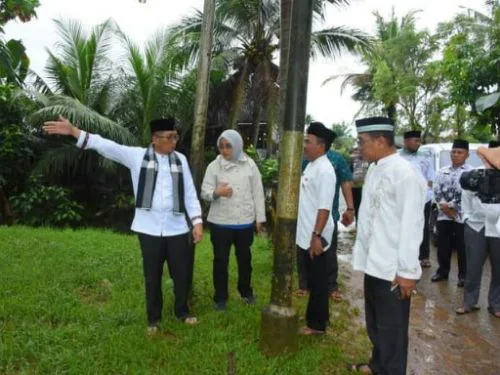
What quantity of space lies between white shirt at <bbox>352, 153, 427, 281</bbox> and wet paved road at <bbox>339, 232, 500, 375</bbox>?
1.16 m

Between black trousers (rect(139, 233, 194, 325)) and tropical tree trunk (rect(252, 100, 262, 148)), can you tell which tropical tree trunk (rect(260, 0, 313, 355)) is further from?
tropical tree trunk (rect(252, 100, 262, 148))

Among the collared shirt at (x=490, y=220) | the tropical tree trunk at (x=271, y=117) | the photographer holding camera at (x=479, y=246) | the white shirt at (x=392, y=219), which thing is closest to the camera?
the white shirt at (x=392, y=219)

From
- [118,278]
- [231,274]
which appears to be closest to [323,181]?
[231,274]

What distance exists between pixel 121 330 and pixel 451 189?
13.9ft

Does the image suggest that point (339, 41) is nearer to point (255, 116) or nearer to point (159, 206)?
point (255, 116)

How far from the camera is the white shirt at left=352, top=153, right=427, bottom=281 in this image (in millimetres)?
2924

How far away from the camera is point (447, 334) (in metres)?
4.50

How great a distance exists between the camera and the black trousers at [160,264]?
12.9ft

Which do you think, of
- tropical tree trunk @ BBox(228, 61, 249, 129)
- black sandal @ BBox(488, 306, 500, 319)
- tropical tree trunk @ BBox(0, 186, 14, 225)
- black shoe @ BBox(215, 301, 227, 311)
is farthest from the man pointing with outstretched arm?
tropical tree trunk @ BBox(228, 61, 249, 129)

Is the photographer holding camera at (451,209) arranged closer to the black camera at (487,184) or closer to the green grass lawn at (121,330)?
the green grass lawn at (121,330)

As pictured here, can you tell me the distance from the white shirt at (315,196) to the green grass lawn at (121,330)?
0.87 metres

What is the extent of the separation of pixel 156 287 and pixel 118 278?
70.5 inches

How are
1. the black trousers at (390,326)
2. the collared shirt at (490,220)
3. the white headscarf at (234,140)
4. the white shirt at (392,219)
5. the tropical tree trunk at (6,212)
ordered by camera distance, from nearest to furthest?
the white shirt at (392,219) → the black trousers at (390,326) → the white headscarf at (234,140) → the collared shirt at (490,220) → the tropical tree trunk at (6,212)

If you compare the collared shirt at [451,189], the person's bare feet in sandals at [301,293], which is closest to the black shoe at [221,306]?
the person's bare feet in sandals at [301,293]
